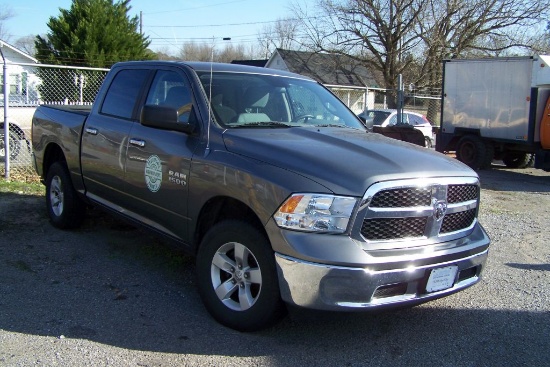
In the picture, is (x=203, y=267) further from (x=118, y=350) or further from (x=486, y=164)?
(x=486, y=164)

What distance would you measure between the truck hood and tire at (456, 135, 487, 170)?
440 inches

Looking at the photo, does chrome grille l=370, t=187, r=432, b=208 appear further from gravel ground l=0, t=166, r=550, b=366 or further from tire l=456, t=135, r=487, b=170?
tire l=456, t=135, r=487, b=170

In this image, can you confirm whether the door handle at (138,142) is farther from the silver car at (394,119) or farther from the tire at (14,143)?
the silver car at (394,119)

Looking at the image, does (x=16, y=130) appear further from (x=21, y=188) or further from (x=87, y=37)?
(x=87, y=37)

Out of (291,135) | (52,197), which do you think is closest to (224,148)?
(291,135)

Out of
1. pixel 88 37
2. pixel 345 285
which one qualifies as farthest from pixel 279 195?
pixel 88 37

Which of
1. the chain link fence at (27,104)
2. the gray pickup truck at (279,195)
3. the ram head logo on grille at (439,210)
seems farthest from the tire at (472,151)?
the ram head logo on grille at (439,210)

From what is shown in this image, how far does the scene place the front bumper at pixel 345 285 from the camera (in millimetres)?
3309

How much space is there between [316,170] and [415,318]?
1.62 meters

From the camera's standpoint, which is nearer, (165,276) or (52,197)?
(165,276)

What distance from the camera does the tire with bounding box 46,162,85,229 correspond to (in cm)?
618

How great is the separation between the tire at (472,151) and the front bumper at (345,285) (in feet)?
39.6

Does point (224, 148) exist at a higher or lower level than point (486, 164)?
higher

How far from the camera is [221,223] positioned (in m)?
3.91
